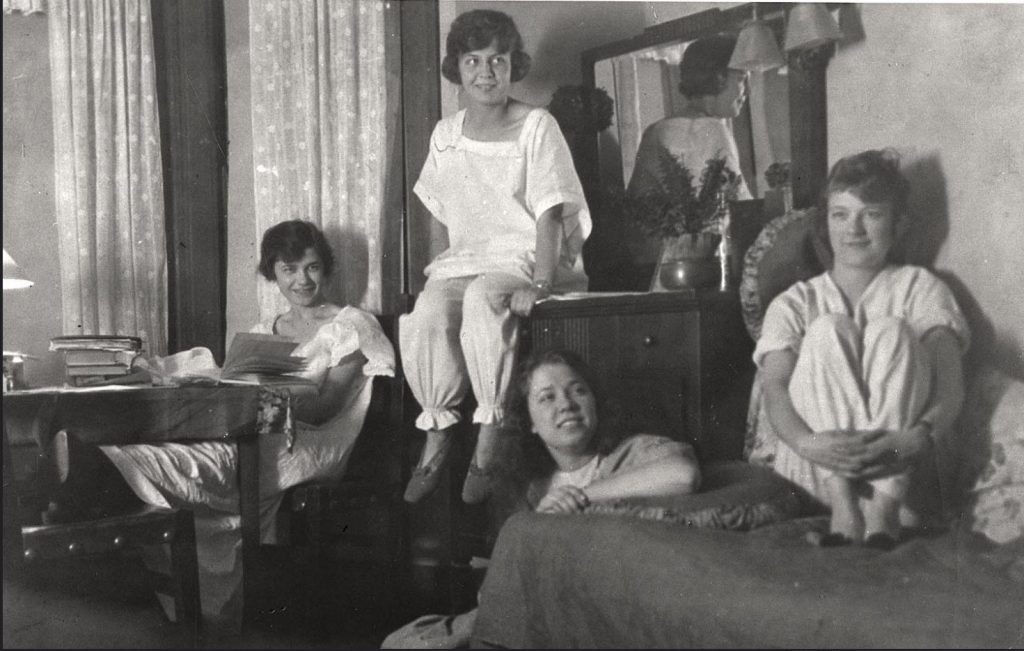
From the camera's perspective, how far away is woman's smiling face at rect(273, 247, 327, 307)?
1.47 metres

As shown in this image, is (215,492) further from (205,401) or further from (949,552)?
(949,552)

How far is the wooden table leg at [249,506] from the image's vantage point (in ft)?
4.50

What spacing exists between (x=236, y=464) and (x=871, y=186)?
3.34 ft

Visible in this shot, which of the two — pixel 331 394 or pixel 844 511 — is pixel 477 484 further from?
pixel 844 511

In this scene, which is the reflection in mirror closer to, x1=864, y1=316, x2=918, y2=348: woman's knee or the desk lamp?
x1=864, y1=316, x2=918, y2=348: woman's knee

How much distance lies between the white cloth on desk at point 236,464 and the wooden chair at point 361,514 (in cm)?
2

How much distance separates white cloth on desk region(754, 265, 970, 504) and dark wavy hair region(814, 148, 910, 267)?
1.8 inches

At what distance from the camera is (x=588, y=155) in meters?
1.73

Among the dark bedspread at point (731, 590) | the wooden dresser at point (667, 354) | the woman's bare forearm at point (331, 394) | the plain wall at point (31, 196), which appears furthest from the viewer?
the woman's bare forearm at point (331, 394)

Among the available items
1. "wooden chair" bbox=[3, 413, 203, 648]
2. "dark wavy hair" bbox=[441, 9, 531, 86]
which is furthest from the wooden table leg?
"dark wavy hair" bbox=[441, 9, 531, 86]

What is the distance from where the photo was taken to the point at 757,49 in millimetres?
1478

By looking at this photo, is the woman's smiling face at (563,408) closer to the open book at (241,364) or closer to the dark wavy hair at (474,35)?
the open book at (241,364)

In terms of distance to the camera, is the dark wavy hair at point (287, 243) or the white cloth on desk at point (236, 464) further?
the dark wavy hair at point (287, 243)

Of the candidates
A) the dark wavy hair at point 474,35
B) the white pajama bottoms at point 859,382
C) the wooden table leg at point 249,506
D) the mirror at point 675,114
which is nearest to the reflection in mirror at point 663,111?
the mirror at point 675,114
